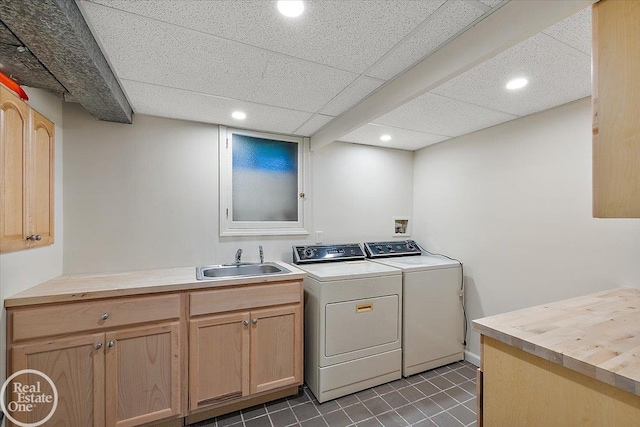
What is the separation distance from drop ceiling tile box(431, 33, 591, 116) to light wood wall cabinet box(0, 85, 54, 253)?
7.89 ft

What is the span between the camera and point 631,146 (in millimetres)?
875

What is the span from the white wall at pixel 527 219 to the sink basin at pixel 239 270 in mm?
1781

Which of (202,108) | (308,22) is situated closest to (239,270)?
(202,108)

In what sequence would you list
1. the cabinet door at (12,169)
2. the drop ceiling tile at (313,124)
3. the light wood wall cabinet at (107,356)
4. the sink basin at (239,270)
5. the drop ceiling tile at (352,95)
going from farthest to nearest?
the drop ceiling tile at (313,124) < the sink basin at (239,270) < the drop ceiling tile at (352,95) < the light wood wall cabinet at (107,356) < the cabinet door at (12,169)

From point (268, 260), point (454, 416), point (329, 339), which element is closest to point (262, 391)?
point (329, 339)

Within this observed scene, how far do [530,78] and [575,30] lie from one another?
451 mm

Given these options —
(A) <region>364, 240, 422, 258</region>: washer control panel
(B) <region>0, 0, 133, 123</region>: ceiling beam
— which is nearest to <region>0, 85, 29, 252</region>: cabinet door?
(B) <region>0, 0, 133, 123</region>: ceiling beam

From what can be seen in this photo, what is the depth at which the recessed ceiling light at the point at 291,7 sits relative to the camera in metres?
1.12

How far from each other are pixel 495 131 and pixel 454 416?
90.1 inches

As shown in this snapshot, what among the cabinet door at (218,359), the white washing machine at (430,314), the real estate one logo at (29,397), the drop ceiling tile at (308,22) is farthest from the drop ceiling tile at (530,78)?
the real estate one logo at (29,397)

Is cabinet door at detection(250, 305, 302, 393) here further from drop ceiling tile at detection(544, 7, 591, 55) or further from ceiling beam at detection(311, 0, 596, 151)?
drop ceiling tile at detection(544, 7, 591, 55)

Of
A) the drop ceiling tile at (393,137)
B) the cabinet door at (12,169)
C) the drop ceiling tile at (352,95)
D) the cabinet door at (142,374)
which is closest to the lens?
the cabinet door at (12,169)

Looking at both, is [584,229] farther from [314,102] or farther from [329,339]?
[314,102]

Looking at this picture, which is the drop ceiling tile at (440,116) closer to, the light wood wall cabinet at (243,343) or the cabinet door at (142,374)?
the light wood wall cabinet at (243,343)
